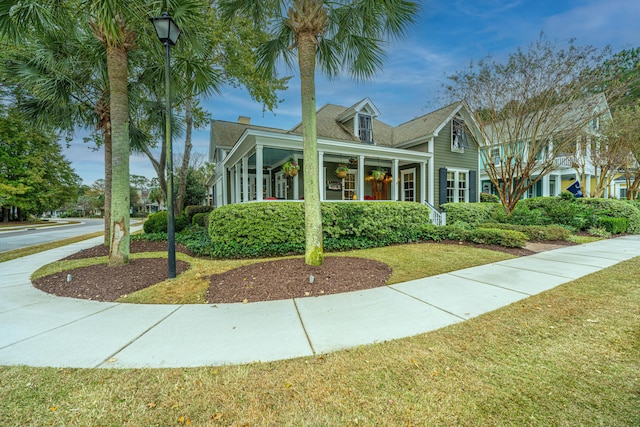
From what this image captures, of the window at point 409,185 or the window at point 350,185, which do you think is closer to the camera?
the window at point 350,185

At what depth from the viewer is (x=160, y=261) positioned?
6.02m

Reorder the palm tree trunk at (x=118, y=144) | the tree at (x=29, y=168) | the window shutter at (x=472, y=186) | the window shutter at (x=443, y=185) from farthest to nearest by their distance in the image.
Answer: the tree at (x=29, y=168)
the window shutter at (x=472, y=186)
the window shutter at (x=443, y=185)
the palm tree trunk at (x=118, y=144)

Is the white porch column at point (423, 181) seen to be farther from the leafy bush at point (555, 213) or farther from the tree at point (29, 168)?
the tree at point (29, 168)

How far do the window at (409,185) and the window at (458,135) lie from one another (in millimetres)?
2466

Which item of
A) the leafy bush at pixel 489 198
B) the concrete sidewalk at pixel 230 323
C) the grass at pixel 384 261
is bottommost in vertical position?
the concrete sidewalk at pixel 230 323

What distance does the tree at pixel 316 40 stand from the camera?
4.88 metres

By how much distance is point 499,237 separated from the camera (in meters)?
7.68

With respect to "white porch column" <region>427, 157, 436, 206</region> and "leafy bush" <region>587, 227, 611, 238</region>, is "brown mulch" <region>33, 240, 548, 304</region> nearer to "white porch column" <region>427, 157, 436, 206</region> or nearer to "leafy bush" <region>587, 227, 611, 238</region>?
"white porch column" <region>427, 157, 436, 206</region>

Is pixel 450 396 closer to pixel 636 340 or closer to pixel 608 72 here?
pixel 636 340

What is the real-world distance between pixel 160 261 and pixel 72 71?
18.9 ft

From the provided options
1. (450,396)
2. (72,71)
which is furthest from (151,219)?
(450,396)

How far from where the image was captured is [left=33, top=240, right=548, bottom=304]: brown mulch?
4.09 metres

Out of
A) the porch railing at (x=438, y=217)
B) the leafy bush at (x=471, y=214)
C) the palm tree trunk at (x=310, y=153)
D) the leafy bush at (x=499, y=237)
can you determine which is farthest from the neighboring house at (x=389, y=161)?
the palm tree trunk at (x=310, y=153)

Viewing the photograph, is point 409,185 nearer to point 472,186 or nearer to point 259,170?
point 472,186
